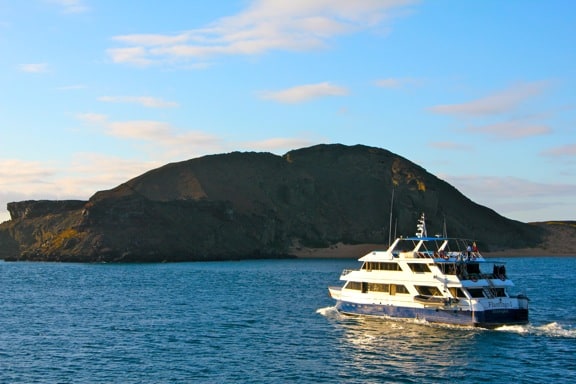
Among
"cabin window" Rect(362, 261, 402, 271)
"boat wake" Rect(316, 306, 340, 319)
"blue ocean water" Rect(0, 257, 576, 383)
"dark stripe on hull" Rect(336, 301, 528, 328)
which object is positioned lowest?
"blue ocean water" Rect(0, 257, 576, 383)

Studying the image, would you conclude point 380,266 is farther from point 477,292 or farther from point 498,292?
point 498,292

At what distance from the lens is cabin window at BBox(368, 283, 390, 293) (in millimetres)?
62312

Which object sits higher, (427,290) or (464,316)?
(427,290)

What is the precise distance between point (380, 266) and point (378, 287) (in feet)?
6.37

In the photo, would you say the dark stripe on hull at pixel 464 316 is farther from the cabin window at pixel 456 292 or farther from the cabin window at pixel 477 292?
the cabin window at pixel 477 292

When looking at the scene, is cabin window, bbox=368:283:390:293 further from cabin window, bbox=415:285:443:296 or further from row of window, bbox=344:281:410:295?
cabin window, bbox=415:285:443:296

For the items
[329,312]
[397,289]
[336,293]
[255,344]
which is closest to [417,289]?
[397,289]

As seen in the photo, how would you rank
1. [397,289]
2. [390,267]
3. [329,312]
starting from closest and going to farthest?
[397,289]
[390,267]
[329,312]

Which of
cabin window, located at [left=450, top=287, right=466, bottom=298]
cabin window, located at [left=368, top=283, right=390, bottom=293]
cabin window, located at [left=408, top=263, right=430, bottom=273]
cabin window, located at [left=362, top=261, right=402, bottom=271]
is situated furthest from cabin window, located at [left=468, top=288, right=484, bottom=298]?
cabin window, located at [left=368, top=283, right=390, bottom=293]

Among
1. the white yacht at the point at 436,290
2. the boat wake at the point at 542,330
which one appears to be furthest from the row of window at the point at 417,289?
the boat wake at the point at 542,330

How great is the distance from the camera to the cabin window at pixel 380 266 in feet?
203

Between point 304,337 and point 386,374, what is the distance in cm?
1371

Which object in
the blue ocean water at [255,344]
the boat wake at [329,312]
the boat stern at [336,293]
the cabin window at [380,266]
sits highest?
the cabin window at [380,266]

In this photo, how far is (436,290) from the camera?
192ft
